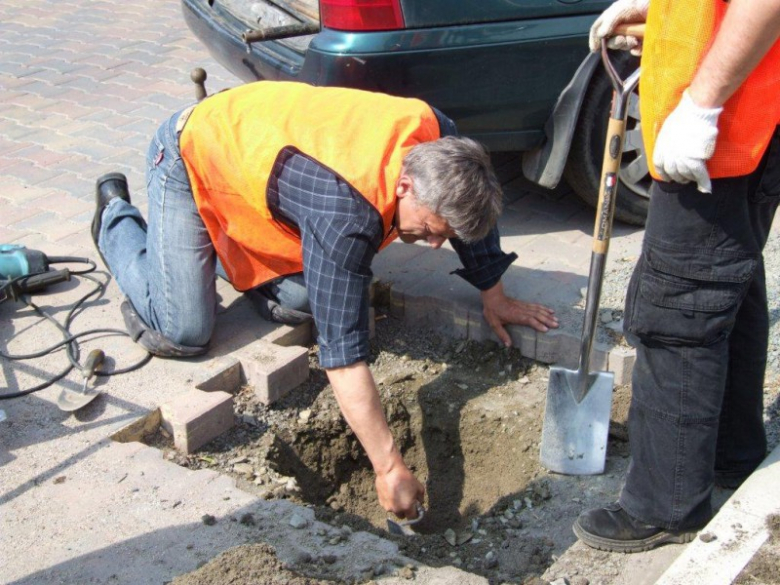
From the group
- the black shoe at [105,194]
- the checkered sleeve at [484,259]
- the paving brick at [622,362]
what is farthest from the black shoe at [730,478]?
the black shoe at [105,194]

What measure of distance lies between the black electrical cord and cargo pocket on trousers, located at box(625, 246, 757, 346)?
2.11 meters

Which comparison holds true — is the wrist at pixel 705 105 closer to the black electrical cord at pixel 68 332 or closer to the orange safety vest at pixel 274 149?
the orange safety vest at pixel 274 149

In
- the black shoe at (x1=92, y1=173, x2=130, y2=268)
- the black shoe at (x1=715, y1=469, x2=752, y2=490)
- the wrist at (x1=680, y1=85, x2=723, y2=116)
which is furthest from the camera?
the black shoe at (x1=92, y1=173, x2=130, y2=268)

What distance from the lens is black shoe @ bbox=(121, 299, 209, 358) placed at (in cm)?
384

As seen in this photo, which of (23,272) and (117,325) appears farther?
(23,272)

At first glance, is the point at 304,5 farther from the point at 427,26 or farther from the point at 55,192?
the point at 55,192

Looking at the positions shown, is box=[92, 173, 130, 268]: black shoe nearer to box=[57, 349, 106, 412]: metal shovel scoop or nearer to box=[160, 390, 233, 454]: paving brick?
box=[57, 349, 106, 412]: metal shovel scoop

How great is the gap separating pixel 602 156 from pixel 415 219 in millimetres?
1983

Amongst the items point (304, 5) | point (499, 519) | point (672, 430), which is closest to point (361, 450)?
point (499, 519)

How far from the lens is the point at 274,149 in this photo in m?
3.32

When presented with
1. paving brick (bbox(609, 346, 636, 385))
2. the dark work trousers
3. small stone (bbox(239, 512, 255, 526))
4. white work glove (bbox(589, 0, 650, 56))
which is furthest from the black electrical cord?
white work glove (bbox(589, 0, 650, 56))

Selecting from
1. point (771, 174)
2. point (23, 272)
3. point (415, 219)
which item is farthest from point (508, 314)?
point (23, 272)

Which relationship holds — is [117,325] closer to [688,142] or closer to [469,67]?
[469,67]

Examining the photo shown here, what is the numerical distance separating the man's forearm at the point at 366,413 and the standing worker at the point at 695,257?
0.68 metres
